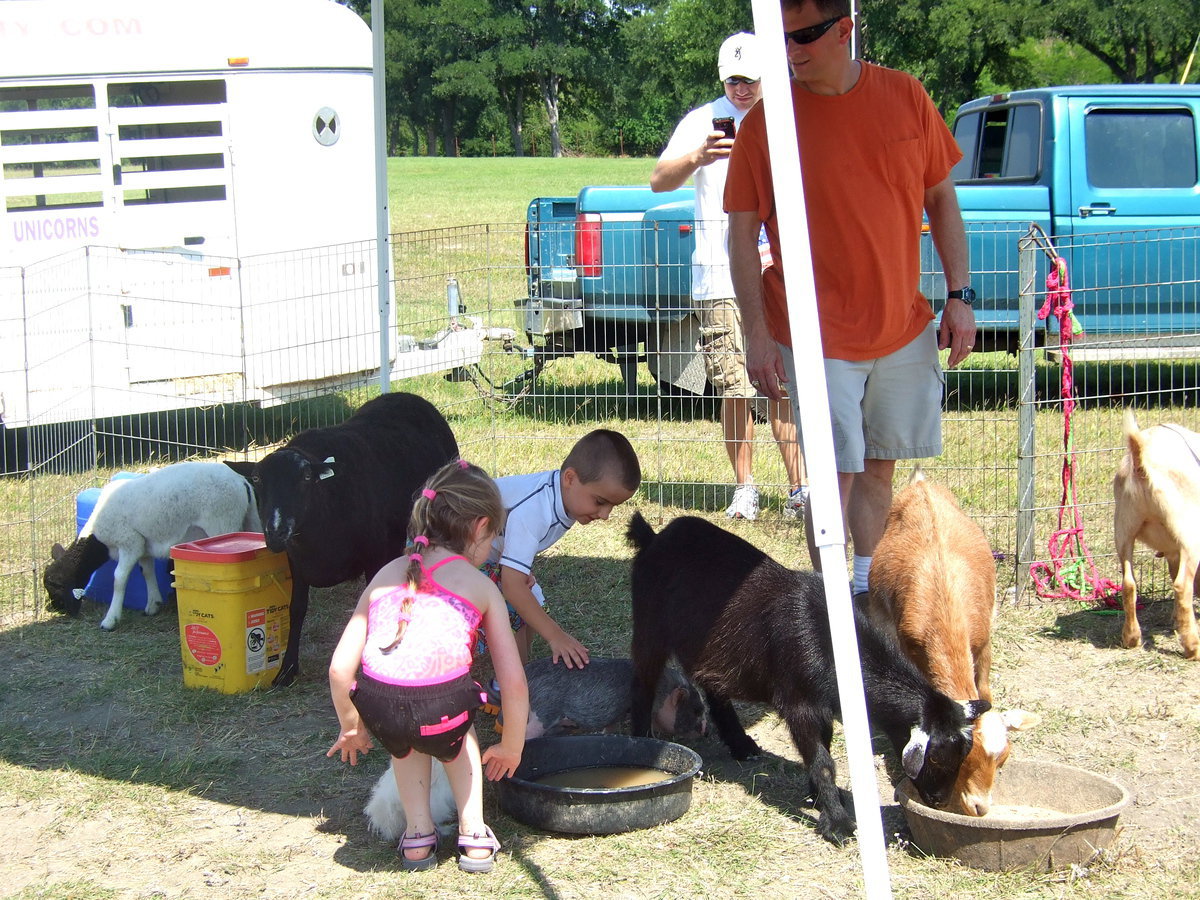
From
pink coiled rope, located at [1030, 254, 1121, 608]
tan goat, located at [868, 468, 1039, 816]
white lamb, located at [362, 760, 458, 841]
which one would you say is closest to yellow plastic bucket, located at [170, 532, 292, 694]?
white lamb, located at [362, 760, 458, 841]

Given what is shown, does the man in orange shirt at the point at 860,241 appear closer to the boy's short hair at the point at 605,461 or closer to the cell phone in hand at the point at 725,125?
the boy's short hair at the point at 605,461

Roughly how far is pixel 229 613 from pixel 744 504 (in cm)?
336

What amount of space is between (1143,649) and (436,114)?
2249 inches

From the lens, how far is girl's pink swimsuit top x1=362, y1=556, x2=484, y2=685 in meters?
3.21

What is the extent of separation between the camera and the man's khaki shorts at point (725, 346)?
22.4ft

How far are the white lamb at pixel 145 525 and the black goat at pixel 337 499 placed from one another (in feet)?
2.51

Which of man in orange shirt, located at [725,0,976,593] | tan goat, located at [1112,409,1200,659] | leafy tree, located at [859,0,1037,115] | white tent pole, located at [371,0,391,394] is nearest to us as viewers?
man in orange shirt, located at [725,0,976,593]

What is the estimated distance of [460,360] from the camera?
9133 millimetres

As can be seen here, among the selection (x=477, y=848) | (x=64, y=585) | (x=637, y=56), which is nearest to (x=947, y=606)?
(x=477, y=848)

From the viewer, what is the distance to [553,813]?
11.5ft

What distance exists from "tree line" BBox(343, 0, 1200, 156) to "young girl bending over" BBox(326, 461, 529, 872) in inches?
568

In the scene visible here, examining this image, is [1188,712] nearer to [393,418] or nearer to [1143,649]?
[1143,649]

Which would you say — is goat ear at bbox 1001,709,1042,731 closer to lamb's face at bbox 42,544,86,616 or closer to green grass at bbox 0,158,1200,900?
green grass at bbox 0,158,1200,900

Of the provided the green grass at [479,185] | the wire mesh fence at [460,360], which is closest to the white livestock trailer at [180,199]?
the wire mesh fence at [460,360]
